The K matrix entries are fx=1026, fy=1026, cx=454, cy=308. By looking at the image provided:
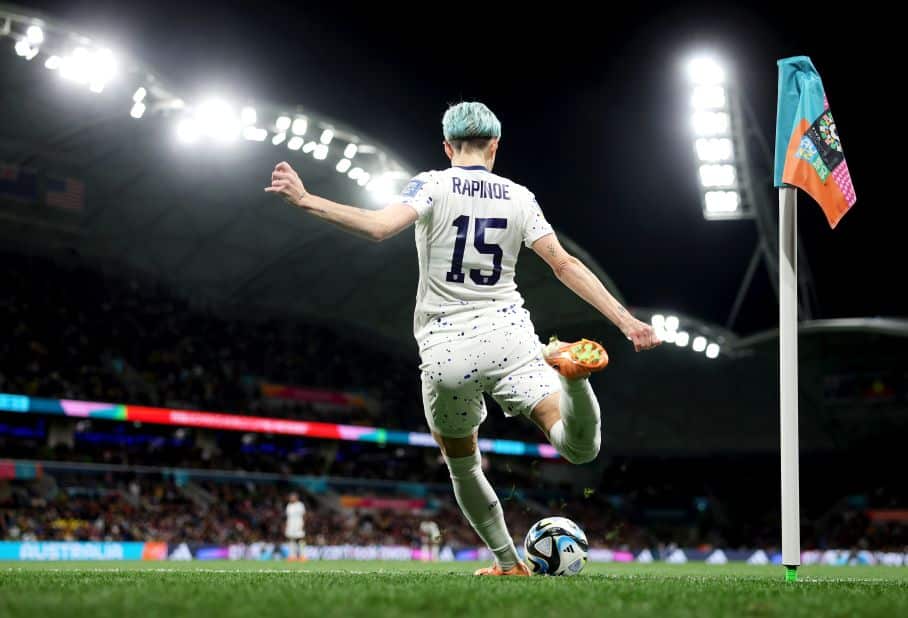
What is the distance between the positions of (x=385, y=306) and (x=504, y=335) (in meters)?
36.2

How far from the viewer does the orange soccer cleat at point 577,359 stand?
5.06m

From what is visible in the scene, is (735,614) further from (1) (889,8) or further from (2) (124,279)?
(2) (124,279)

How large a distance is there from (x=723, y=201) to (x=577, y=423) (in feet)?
78.2

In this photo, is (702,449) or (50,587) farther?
(702,449)

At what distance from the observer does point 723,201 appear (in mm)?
28062

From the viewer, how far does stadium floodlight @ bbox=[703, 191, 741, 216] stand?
91.8ft

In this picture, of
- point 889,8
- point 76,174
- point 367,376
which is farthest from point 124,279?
point 889,8

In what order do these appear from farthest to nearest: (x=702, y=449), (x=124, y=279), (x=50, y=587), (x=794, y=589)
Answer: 1. (x=702, y=449)
2. (x=124, y=279)
3. (x=794, y=589)
4. (x=50, y=587)

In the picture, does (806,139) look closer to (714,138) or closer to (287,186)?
(287,186)

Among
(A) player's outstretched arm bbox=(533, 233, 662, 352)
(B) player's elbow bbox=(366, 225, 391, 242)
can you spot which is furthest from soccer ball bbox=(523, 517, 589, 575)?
(B) player's elbow bbox=(366, 225, 391, 242)

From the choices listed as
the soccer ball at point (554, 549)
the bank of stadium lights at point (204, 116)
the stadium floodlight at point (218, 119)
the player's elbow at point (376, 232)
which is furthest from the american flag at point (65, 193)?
the player's elbow at point (376, 232)

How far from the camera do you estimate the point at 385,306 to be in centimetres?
4188

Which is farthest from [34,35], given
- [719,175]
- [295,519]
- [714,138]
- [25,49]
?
[719,175]

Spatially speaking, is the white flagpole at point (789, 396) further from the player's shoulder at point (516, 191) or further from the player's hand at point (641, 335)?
the player's shoulder at point (516, 191)
